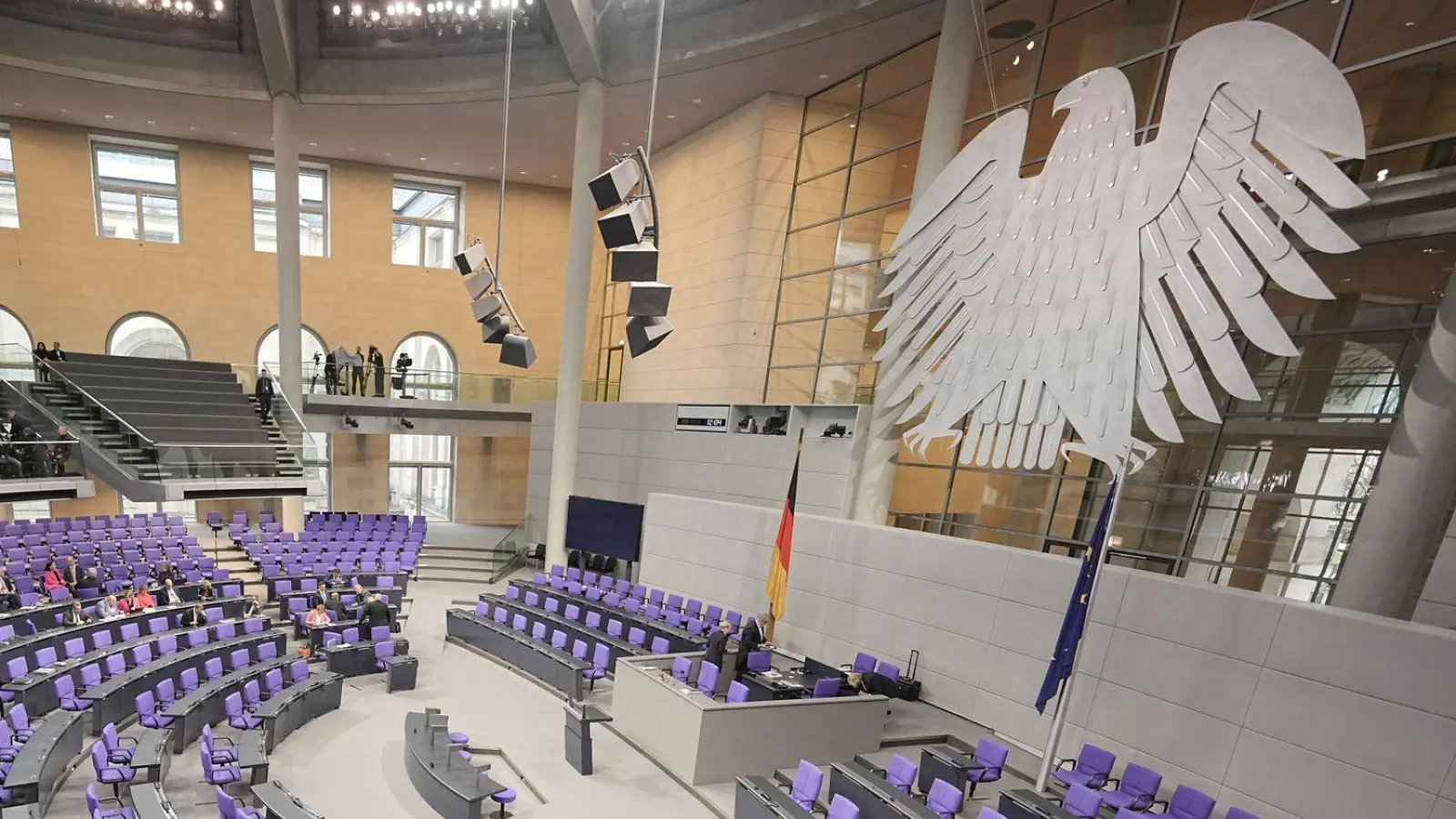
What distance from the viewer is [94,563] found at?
44.4 ft

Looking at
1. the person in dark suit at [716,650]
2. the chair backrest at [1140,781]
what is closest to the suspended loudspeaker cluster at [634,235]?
the person in dark suit at [716,650]

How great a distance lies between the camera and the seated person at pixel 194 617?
36.8 ft

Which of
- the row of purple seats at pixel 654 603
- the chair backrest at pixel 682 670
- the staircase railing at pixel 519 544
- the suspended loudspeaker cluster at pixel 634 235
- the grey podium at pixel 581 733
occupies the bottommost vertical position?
the staircase railing at pixel 519 544

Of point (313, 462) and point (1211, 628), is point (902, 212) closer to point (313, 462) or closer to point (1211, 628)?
point (1211, 628)

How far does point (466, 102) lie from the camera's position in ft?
57.9

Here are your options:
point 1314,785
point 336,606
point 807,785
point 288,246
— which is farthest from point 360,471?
point 1314,785

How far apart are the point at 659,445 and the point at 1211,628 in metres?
11.9

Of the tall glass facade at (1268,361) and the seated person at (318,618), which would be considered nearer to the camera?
the tall glass facade at (1268,361)

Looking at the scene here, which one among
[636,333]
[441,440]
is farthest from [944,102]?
[441,440]

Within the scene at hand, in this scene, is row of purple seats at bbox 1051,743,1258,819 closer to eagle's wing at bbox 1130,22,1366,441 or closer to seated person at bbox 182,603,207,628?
eagle's wing at bbox 1130,22,1366,441

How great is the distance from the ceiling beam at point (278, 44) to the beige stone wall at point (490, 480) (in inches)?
460

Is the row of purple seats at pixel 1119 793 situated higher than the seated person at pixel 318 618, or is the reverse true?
the row of purple seats at pixel 1119 793

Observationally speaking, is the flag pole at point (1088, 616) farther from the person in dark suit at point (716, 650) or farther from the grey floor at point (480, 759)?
the person in dark suit at point (716, 650)

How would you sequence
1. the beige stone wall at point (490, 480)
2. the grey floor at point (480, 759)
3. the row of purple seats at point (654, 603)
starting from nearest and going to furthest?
the grey floor at point (480, 759)
the row of purple seats at point (654, 603)
the beige stone wall at point (490, 480)
